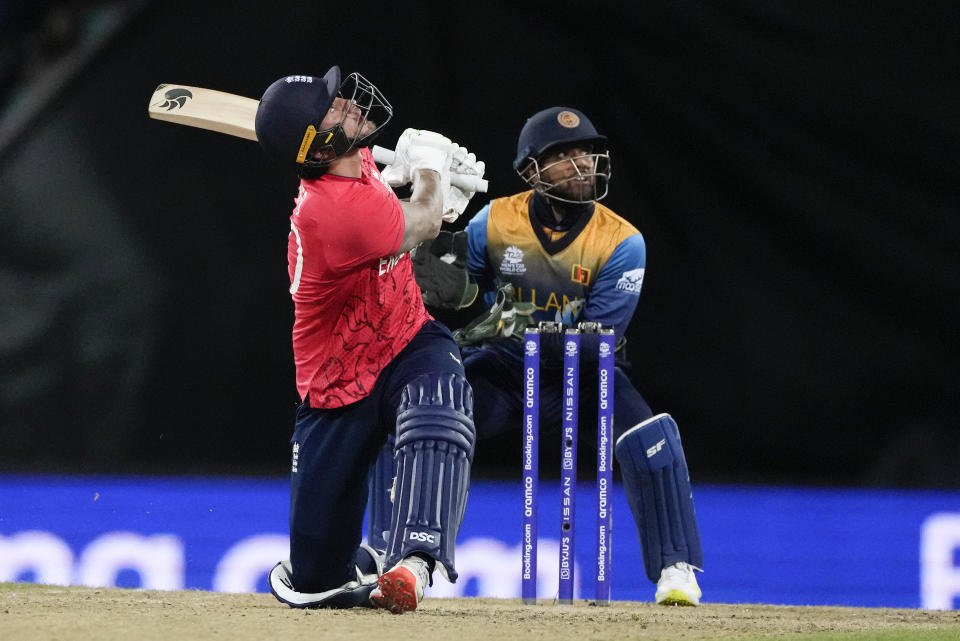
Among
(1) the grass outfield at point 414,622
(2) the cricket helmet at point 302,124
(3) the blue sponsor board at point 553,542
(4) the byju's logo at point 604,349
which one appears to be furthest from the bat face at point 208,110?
(3) the blue sponsor board at point 553,542

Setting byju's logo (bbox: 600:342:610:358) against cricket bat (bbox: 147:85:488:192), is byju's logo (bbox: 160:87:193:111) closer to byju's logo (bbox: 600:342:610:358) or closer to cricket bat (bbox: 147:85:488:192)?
cricket bat (bbox: 147:85:488:192)

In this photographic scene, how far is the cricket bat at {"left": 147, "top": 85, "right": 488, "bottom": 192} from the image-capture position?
2980 millimetres

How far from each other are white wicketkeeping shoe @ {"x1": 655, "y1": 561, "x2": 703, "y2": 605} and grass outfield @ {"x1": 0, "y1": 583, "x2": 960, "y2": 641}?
0.14ft

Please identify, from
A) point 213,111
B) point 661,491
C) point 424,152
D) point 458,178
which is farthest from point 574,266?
point 213,111

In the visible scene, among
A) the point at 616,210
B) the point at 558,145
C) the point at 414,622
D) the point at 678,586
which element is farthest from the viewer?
the point at 616,210

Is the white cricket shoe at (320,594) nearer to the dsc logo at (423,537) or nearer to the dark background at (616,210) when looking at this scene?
the dsc logo at (423,537)

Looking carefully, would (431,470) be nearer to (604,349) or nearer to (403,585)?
(403,585)

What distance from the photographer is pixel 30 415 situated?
4.32 meters

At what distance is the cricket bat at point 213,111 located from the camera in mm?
2980

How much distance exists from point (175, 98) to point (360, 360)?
0.81 m

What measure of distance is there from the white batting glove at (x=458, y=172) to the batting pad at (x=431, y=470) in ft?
1.83

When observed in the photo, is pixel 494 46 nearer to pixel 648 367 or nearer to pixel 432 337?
pixel 648 367

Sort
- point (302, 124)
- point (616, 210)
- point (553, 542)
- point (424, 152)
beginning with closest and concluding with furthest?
point (302, 124), point (424, 152), point (553, 542), point (616, 210)

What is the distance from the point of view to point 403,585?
7.88 ft
